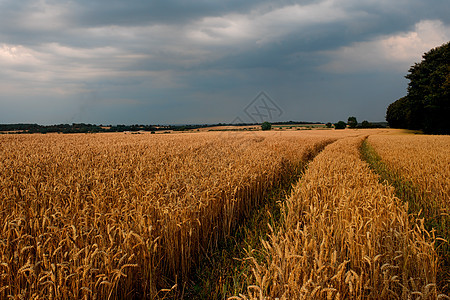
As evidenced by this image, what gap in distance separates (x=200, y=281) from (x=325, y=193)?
9.01 feet

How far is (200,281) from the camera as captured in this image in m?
3.62

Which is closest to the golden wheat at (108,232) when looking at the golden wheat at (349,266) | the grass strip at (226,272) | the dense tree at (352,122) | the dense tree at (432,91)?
the grass strip at (226,272)

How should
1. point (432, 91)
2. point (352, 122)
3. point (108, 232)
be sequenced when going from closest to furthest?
point (108, 232) → point (432, 91) → point (352, 122)

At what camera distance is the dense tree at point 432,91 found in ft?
119

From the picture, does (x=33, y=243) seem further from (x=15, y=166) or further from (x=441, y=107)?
(x=441, y=107)

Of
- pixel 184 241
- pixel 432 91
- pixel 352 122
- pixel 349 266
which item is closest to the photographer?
pixel 349 266

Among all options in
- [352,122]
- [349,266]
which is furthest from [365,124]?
[349,266]

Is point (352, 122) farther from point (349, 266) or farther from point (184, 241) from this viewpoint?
point (184, 241)

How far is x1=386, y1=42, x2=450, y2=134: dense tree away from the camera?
1422 inches

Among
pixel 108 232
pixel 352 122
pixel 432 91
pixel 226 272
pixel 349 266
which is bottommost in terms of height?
pixel 226 272

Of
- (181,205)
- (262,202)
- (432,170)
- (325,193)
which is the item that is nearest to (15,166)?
(181,205)

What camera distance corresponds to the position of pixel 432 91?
1480 inches

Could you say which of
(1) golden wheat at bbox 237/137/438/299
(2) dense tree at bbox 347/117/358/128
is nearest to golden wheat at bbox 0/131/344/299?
(1) golden wheat at bbox 237/137/438/299

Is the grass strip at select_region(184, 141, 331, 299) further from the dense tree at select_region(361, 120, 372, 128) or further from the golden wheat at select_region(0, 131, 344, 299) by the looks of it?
the dense tree at select_region(361, 120, 372, 128)
